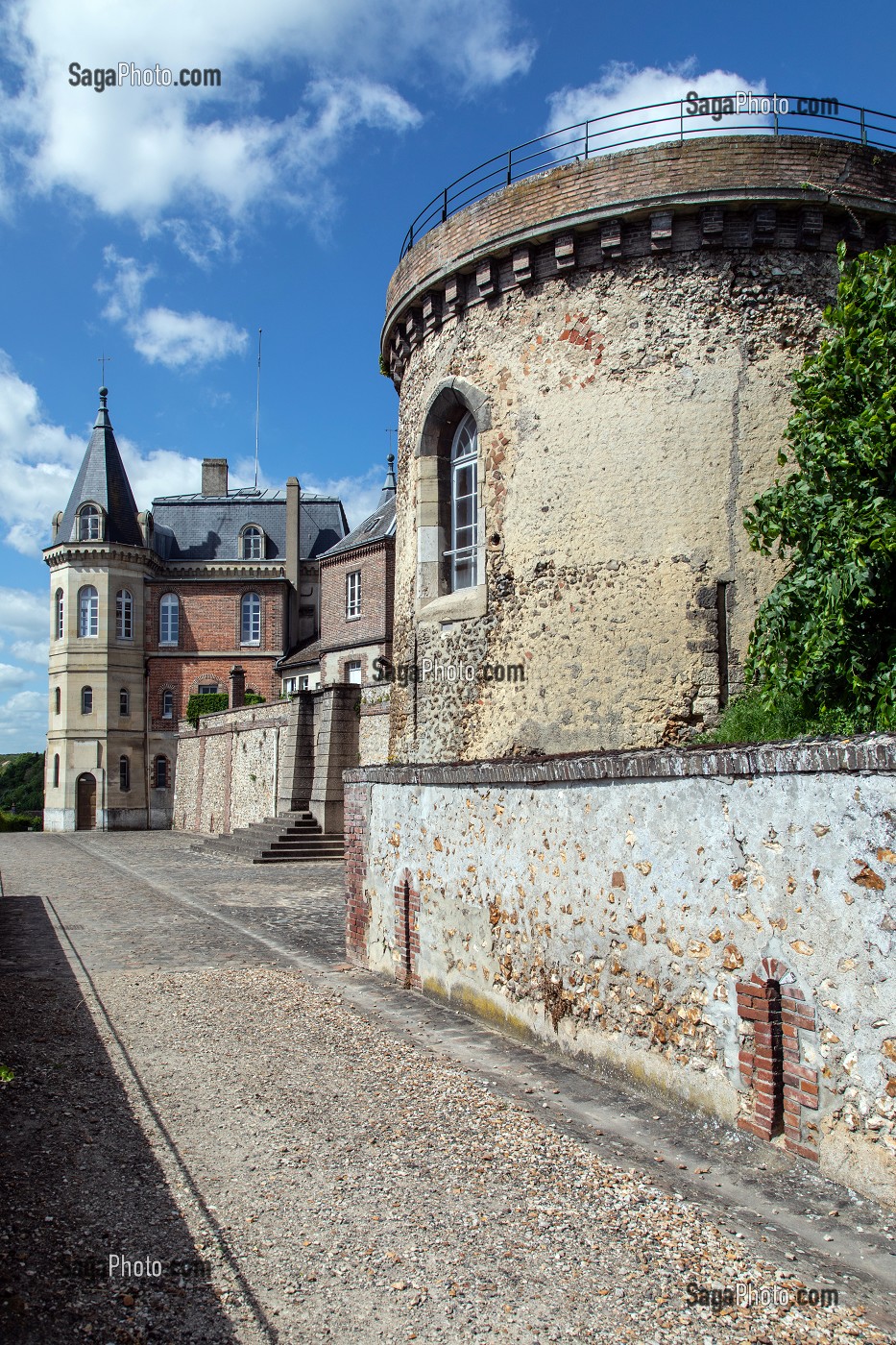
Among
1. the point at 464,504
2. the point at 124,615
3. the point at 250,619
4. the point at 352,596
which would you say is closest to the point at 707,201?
the point at 464,504

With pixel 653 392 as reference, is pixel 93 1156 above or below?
below

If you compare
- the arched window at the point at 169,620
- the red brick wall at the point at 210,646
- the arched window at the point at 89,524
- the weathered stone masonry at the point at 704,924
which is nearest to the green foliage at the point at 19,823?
the red brick wall at the point at 210,646

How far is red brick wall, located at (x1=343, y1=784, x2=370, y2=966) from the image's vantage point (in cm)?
988

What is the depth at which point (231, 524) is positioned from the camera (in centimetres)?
4975

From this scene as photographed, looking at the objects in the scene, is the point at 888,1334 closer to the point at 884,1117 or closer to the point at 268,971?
the point at 884,1117

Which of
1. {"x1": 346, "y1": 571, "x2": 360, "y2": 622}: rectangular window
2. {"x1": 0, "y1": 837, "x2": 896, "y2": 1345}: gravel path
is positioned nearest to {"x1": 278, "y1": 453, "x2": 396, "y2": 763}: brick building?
{"x1": 346, "y1": 571, "x2": 360, "y2": 622}: rectangular window

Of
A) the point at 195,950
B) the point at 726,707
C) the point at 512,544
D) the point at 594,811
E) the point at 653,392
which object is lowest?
the point at 195,950

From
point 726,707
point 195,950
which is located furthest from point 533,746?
point 195,950

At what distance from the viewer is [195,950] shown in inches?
438

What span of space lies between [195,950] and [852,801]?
8.39m

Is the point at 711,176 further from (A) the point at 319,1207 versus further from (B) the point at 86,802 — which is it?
(B) the point at 86,802

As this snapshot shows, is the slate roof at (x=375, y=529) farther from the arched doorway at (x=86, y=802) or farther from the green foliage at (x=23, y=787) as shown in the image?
the green foliage at (x=23, y=787)

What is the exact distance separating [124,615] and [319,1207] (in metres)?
44.0

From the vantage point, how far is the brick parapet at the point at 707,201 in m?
8.81
